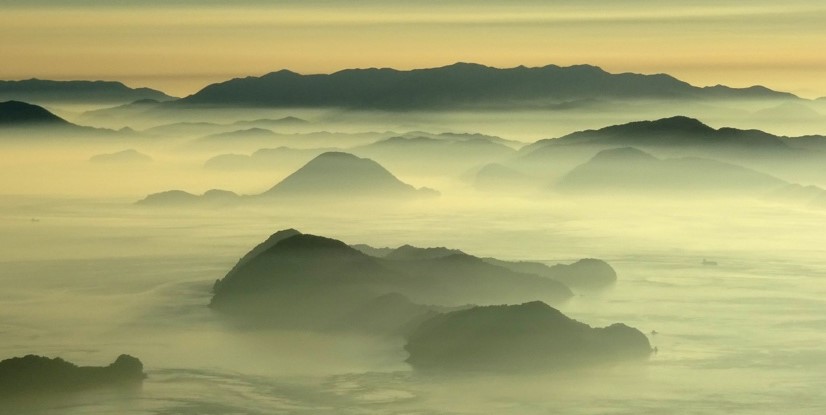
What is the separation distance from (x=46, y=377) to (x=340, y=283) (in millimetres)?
29977

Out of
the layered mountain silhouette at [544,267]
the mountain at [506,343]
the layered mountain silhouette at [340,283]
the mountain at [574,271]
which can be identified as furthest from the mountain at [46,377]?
the mountain at [574,271]

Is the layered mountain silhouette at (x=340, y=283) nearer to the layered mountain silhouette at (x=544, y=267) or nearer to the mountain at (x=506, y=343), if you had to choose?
the layered mountain silhouette at (x=544, y=267)

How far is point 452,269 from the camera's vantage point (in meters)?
111

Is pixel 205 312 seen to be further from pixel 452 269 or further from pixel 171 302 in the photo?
pixel 452 269

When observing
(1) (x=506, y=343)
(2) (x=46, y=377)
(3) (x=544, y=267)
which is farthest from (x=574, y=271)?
(2) (x=46, y=377)

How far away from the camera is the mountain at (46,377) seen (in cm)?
7544

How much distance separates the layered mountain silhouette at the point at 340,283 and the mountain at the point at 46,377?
74.2 ft

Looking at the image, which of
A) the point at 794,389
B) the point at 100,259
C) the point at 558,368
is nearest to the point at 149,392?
the point at 558,368

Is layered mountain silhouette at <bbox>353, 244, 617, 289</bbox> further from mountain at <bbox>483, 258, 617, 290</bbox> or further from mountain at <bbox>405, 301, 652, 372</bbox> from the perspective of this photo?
mountain at <bbox>405, 301, 652, 372</bbox>

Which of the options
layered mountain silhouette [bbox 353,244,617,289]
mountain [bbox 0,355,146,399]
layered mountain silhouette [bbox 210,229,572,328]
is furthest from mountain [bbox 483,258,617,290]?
mountain [bbox 0,355,146,399]

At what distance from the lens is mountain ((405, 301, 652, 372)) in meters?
84.3

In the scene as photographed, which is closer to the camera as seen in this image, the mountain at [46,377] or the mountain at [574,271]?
the mountain at [46,377]

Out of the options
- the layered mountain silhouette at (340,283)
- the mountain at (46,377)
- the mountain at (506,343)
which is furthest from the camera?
the layered mountain silhouette at (340,283)

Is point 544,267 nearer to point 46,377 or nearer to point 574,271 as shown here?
point 574,271
